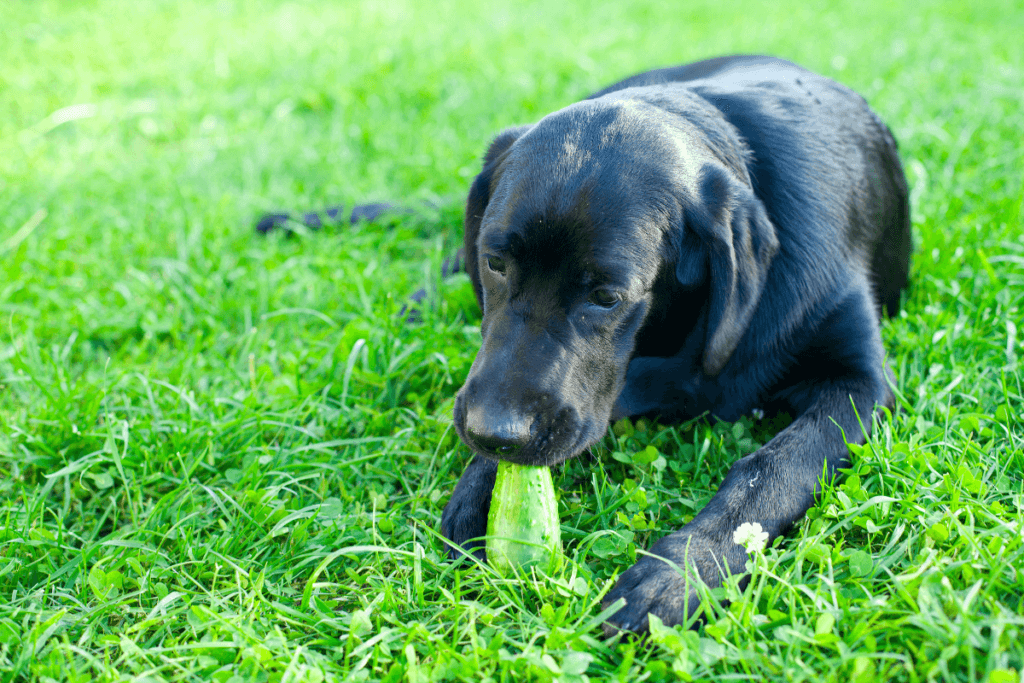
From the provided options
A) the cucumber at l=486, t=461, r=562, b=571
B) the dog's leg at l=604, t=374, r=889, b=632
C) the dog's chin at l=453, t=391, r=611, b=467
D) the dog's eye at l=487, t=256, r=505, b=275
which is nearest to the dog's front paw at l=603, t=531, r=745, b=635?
the dog's leg at l=604, t=374, r=889, b=632

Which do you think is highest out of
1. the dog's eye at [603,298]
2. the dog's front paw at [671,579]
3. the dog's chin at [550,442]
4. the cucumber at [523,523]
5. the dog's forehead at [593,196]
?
the dog's forehead at [593,196]

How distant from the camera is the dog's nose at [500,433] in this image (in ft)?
5.84

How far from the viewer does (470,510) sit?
6.49ft

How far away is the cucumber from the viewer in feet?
5.69

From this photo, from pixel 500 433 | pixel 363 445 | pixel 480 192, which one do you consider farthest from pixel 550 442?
pixel 480 192

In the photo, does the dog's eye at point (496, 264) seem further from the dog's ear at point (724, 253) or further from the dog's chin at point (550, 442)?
the dog's ear at point (724, 253)

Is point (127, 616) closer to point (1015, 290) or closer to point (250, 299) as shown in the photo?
point (250, 299)

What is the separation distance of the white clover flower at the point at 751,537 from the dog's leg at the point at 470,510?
0.63 metres

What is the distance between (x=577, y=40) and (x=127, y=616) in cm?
639

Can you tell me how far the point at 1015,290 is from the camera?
2791mm

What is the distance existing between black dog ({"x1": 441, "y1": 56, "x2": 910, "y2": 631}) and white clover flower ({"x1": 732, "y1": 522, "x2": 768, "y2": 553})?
0.29 feet

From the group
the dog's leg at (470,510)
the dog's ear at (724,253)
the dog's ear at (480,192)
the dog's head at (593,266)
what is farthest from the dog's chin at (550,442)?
the dog's ear at (480,192)

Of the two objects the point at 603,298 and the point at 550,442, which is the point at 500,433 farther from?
the point at 603,298

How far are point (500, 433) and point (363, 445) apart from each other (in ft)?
2.51
